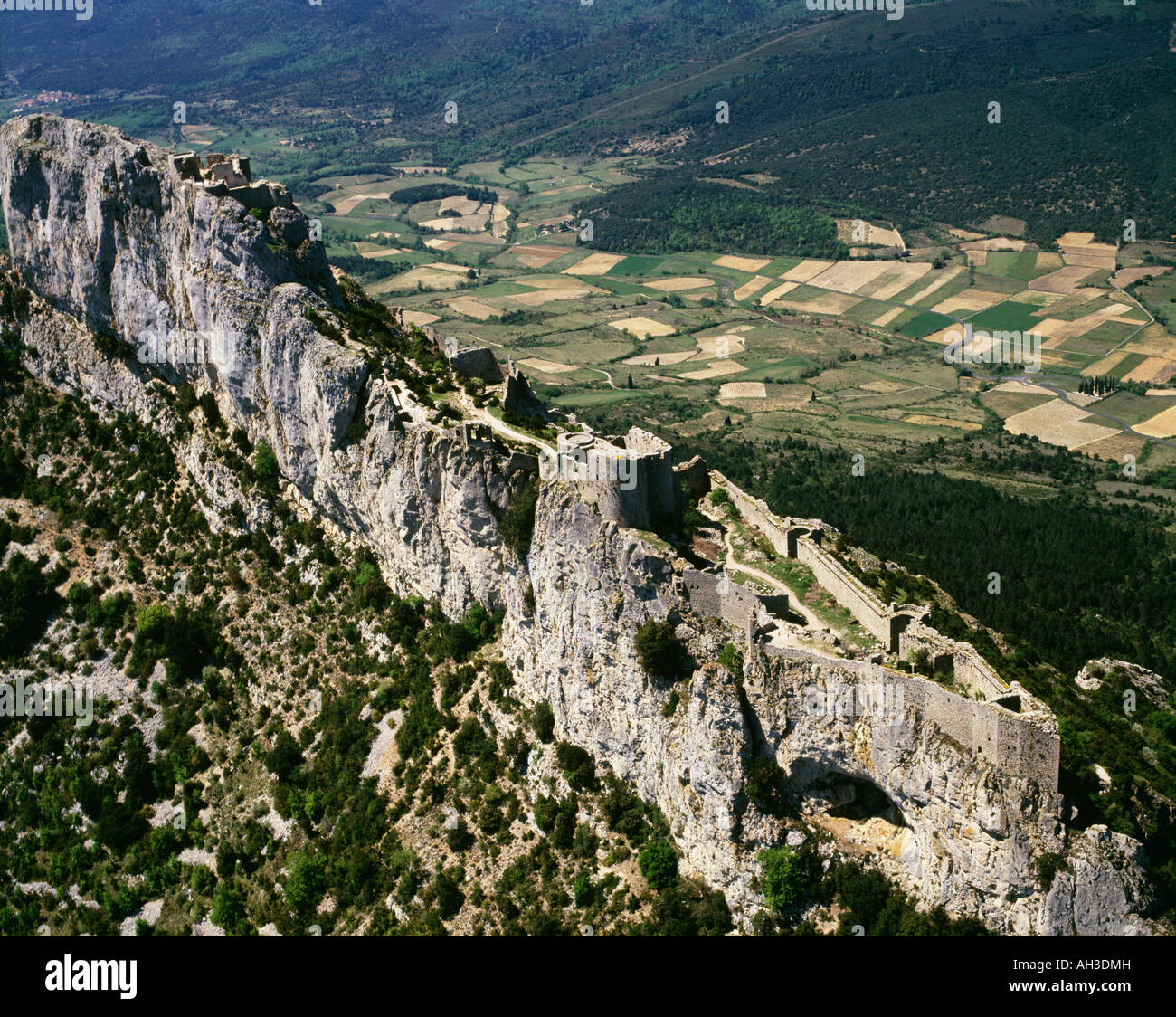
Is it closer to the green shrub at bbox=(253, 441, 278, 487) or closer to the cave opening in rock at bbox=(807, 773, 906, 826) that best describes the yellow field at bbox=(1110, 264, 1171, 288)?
the green shrub at bbox=(253, 441, 278, 487)

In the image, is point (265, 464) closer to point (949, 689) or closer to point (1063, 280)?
point (949, 689)

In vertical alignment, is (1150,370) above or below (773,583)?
above

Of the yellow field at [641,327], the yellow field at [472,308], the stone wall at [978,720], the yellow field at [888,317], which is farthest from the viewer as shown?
the yellow field at [472,308]

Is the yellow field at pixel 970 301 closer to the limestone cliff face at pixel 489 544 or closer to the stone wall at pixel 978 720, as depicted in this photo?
the limestone cliff face at pixel 489 544

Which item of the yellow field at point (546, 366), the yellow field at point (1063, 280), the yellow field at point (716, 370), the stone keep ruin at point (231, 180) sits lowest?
the yellow field at point (716, 370)

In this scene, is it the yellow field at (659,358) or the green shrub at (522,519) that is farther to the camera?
the yellow field at (659,358)

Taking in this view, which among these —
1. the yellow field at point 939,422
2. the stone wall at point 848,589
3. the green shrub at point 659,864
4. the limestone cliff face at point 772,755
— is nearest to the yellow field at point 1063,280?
the yellow field at point 939,422

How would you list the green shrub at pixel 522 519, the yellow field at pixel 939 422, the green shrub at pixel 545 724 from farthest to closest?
the yellow field at pixel 939 422
the green shrub at pixel 545 724
the green shrub at pixel 522 519

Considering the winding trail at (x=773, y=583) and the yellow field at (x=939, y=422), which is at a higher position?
the winding trail at (x=773, y=583)

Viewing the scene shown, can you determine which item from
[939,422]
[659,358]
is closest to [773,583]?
[939,422]
